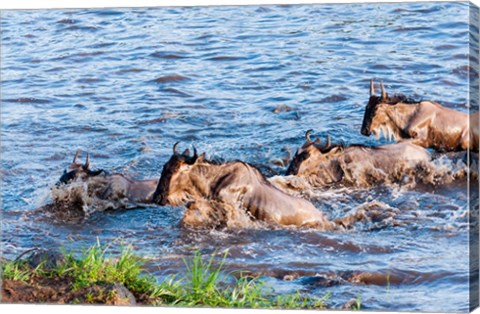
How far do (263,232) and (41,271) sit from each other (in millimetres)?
1588

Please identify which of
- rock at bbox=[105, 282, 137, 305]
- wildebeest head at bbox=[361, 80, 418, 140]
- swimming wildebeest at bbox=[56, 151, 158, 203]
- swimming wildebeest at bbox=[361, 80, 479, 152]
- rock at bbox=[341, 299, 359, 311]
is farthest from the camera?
swimming wildebeest at bbox=[56, 151, 158, 203]

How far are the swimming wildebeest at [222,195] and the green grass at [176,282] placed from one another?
0.42 meters

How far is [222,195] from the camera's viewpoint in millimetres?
9906

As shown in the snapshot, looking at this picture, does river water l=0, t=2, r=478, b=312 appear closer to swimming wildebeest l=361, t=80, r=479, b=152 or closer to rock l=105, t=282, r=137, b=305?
swimming wildebeest l=361, t=80, r=479, b=152

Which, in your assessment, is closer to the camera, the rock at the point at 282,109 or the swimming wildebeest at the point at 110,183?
the rock at the point at 282,109

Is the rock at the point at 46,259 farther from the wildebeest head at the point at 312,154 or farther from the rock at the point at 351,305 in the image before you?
the rock at the point at 351,305

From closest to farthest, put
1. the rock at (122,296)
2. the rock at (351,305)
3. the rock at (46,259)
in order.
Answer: the rock at (351,305), the rock at (122,296), the rock at (46,259)

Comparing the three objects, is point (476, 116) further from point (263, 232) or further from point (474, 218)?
point (263, 232)

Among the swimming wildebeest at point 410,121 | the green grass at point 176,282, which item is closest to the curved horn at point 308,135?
the swimming wildebeest at point 410,121

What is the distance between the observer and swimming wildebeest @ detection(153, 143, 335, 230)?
384 inches

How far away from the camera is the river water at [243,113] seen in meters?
9.05

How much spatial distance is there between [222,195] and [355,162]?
1.01 metres

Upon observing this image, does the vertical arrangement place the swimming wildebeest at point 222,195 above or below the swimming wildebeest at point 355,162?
below

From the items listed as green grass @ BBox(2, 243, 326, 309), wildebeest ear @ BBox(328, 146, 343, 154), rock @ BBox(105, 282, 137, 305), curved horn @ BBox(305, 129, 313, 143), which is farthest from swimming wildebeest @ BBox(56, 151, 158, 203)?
wildebeest ear @ BBox(328, 146, 343, 154)
